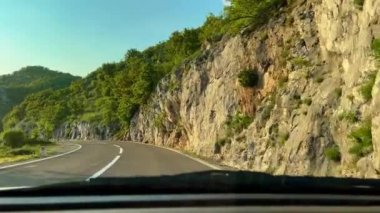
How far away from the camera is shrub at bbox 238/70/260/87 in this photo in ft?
112

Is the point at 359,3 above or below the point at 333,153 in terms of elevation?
above

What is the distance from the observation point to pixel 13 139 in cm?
6594

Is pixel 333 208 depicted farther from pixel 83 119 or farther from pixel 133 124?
pixel 83 119

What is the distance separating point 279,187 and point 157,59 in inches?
4506

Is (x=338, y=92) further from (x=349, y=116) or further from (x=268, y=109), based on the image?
(x=268, y=109)

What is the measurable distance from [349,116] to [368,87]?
1.19 m

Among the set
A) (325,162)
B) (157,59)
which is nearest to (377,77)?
(325,162)

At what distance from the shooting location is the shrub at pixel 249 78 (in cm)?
3425

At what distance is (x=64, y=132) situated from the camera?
121875mm

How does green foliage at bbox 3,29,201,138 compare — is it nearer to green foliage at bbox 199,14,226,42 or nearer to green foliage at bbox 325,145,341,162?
green foliage at bbox 199,14,226,42

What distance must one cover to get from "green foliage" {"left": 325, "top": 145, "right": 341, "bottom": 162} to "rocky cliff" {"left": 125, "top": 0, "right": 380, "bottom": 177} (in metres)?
0.03

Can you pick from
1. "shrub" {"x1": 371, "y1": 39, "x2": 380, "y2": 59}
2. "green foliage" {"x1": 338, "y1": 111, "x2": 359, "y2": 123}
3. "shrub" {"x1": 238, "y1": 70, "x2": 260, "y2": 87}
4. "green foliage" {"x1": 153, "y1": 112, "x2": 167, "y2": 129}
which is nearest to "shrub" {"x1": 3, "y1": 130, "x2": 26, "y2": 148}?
"green foliage" {"x1": 153, "y1": 112, "x2": 167, "y2": 129}

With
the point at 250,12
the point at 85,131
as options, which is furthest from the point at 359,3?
→ the point at 85,131

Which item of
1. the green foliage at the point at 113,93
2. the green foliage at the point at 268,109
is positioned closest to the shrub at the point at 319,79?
the green foliage at the point at 268,109
